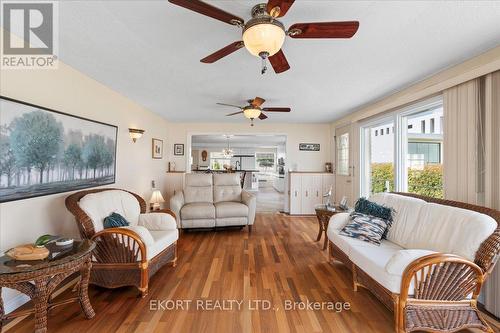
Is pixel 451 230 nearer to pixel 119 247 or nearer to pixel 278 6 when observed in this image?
pixel 278 6

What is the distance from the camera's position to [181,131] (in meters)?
5.71

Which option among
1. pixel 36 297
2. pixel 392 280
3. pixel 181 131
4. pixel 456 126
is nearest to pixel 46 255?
pixel 36 297

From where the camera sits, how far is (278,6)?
125cm

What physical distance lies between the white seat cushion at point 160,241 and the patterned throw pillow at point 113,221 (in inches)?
15.1

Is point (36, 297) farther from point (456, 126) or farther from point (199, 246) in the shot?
point (456, 126)

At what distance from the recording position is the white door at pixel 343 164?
4688 mm

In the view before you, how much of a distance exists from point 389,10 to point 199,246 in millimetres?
3537

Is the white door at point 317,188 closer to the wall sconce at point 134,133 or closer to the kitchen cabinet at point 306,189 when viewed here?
the kitchen cabinet at point 306,189

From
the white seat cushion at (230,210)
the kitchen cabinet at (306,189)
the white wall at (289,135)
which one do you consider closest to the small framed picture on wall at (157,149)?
the white wall at (289,135)

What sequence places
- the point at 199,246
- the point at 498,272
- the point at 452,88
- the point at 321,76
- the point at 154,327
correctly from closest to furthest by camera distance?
the point at 154,327
the point at 498,272
the point at 452,88
the point at 321,76
the point at 199,246

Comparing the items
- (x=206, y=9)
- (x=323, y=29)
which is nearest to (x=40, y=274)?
(x=206, y=9)

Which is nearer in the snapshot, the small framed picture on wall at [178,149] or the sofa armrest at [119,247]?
the sofa armrest at [119,247]

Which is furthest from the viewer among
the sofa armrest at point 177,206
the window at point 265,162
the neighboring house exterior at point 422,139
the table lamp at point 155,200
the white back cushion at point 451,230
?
the window at point 265,162

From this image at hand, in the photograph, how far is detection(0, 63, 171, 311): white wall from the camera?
186 cm
